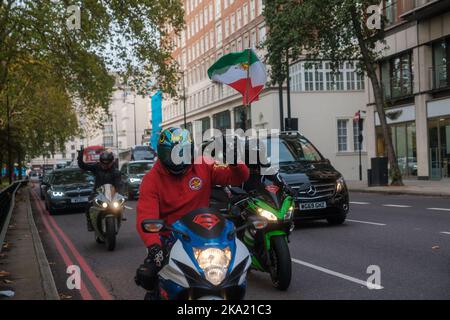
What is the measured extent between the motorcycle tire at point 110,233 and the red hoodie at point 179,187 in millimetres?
5758

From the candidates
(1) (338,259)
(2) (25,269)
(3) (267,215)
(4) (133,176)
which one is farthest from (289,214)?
(4) (133,176)

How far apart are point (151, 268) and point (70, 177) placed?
16.9 meters

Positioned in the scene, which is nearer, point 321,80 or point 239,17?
point 321,80

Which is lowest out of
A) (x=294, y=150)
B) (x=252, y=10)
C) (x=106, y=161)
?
(x=106, y=161)

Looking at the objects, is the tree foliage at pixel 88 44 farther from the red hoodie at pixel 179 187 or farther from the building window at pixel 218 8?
the building window at pixel 218 8

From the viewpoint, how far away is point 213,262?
12.1ft

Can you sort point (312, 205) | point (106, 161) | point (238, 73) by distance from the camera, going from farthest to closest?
point (312, 205)
point (106, 161)
point (238, 73)

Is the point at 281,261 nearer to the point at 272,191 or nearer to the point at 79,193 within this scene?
the point at 272,191

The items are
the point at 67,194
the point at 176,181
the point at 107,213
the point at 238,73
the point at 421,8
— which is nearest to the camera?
the point at 176,181

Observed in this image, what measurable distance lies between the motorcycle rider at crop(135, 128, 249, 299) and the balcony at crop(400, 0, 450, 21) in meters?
24.3

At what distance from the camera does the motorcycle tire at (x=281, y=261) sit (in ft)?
20.3

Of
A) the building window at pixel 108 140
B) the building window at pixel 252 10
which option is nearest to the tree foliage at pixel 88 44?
the building window at pixel 252 10

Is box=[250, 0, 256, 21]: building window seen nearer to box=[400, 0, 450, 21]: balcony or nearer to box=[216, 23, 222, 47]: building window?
box=[216, 23, 222, 47]: building window

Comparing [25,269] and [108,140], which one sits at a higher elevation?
[108,140]
